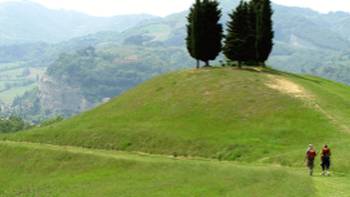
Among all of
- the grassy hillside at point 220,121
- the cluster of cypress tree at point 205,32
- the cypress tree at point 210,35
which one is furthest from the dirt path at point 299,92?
the cluster of cypress tree at point 205,32

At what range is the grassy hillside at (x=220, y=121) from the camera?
208 ft

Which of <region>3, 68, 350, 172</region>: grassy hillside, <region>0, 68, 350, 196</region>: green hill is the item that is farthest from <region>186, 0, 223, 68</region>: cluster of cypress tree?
<region>3, 68, 350, 172</region>: grassy hillside

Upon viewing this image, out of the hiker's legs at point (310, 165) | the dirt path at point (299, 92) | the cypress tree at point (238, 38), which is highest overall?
the cypress tree at point (238, 38)

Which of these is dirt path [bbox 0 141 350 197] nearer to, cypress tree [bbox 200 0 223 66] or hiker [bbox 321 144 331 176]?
hiker [bbox 321 144 331 176]

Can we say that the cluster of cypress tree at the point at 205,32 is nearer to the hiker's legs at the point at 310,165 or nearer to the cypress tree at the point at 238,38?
the cypress tree at the point at 238,38

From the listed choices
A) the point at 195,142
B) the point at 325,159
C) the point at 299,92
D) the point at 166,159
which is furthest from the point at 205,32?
the point at 325,159

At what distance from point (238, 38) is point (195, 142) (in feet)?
123

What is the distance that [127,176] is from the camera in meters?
55.4

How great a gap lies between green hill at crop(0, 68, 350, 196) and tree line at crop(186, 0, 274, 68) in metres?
4.66

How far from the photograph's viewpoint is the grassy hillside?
208 ft

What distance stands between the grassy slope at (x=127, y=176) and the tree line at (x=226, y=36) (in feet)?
129

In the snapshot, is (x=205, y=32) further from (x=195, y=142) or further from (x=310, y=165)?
(x=310, y=165)

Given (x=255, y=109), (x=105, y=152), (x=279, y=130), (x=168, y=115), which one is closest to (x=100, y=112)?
(x=168, y=115)

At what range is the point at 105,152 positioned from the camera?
68812 millimetres
